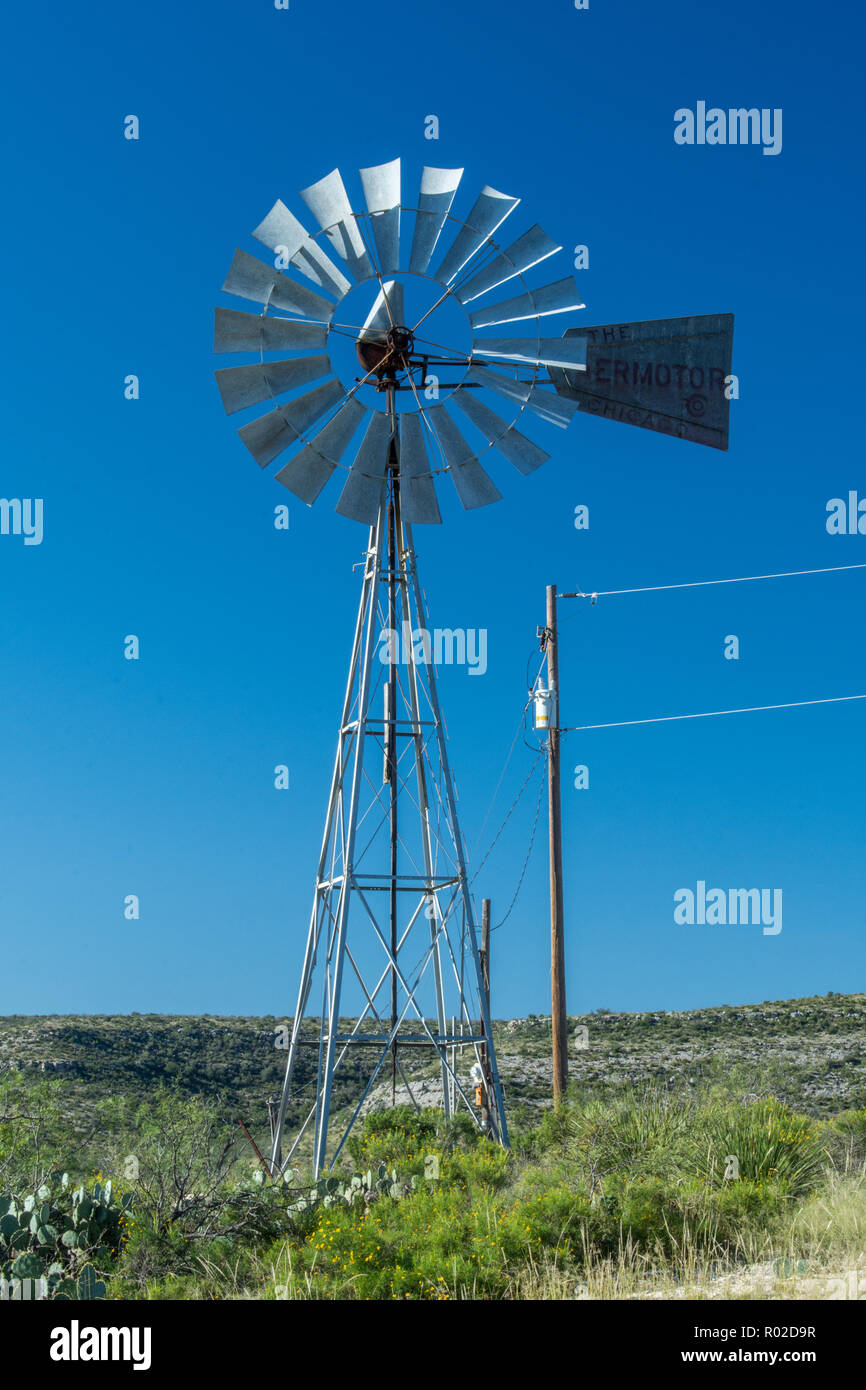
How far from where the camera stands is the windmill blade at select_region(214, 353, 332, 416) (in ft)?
44.2

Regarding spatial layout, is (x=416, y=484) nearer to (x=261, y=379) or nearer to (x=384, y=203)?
(x=261, y=379)

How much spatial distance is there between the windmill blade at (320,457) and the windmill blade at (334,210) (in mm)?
1454

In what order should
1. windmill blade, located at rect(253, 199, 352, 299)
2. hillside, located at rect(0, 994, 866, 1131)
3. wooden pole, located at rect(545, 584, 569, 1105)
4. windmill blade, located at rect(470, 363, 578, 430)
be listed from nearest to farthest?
windmill blade, located at rect(253, 199, 352, 299) → windmill blade, located at rect(470, 363, 578, 430) → wooden pole, located at rect(545, 584, 569, 1105) → hillside, located at rect(0, 994, 866, 1131)

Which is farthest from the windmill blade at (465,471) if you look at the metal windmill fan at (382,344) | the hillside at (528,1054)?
the hillside at (528,1054)

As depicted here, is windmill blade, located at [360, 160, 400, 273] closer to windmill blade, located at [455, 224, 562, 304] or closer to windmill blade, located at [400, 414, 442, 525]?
windmill blade, located at [455, 224, 562, 304]

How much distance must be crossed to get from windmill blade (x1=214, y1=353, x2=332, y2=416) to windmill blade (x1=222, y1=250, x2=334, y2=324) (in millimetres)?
491

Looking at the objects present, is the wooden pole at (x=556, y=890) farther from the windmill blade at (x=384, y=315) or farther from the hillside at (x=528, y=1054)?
the windmill blade at (x=384, y=315)

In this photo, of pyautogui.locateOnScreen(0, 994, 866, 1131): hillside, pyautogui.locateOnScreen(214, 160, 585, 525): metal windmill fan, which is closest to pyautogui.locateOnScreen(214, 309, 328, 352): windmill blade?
Result: pyautogui.locateOnScreen(214, 160, 585, 525): metal windmill fan

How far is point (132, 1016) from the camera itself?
39.7 metres

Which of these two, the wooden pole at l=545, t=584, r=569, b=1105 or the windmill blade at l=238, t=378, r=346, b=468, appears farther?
the wooden pole at l=545, t=584, r=569, b=1105

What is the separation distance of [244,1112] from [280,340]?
16.4 meters

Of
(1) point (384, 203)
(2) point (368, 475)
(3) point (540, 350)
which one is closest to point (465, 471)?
(2) point (368, 475)
